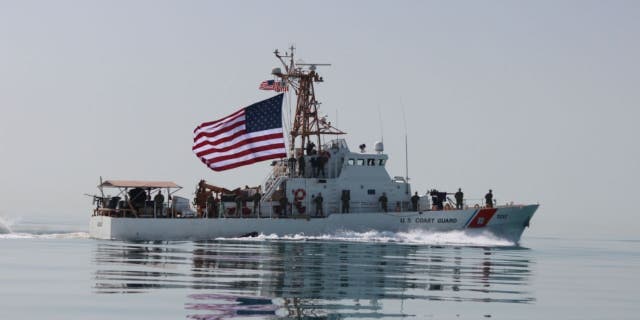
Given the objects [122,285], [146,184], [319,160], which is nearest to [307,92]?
[319,160]

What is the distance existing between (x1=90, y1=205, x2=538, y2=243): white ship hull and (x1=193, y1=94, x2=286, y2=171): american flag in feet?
11.7

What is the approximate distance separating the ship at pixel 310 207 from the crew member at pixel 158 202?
0.06 meters

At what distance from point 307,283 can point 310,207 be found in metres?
30.5

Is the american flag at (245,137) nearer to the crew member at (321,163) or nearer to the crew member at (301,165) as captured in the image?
the crew member at (301,165)

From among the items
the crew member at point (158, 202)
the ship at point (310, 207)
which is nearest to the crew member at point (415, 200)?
the ship at point (310, 207)

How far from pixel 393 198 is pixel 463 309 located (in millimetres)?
36473

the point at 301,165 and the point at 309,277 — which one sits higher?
the point at 301,165

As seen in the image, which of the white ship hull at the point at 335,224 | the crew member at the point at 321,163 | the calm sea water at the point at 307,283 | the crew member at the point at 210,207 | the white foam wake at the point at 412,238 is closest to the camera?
the calm sea water at the point at 307,283

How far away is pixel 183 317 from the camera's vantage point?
821 inches

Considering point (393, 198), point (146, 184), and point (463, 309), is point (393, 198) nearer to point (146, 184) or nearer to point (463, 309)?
point (146, 184)

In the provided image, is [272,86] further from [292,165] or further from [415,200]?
[415,200]

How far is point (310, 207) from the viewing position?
59062 millimetres

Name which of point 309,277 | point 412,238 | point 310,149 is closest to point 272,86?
point 310,149

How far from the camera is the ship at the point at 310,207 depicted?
57.8 metres
